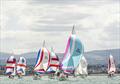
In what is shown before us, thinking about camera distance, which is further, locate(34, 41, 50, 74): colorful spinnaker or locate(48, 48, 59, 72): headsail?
locate(48, 48, 59, 72): headsail

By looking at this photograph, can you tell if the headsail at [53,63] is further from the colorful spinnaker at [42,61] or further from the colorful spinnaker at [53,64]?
the colorful spinnaker at [42,61]

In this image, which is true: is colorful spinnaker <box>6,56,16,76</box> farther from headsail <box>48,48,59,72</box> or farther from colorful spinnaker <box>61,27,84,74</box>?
Answer: colorful spinnaker <box>61,27,84,74</box>

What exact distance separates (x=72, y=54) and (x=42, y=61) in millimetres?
44629

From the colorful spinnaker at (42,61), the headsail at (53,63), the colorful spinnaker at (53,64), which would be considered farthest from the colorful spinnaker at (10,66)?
the headsail at (53,63)

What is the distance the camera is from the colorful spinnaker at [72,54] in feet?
276

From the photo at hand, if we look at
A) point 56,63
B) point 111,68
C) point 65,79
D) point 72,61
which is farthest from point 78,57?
point 111,68

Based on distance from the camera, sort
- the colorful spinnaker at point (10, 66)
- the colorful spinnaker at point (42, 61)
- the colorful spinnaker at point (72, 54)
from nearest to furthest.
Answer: the colorful spinnaker at point (72, 54) → the colorful spinnaker at point (42, 61) → the colorful spinnaker at point (10, 66)

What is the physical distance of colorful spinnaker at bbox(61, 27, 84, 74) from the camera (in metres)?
84.2

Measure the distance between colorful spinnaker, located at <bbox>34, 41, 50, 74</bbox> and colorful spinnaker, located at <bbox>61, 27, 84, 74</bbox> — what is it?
1658 inches

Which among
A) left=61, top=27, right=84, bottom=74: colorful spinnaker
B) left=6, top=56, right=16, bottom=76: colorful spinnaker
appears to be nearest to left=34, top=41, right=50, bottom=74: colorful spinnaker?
left=6, top=56, right=16, bottom=76: colorful spinnaker

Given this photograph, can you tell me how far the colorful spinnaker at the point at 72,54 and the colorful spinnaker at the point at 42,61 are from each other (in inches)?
1658

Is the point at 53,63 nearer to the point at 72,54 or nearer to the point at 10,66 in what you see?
the point at 10,66

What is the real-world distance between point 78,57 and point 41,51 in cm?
4469

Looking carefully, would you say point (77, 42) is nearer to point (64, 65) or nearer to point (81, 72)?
point (64, 65)
